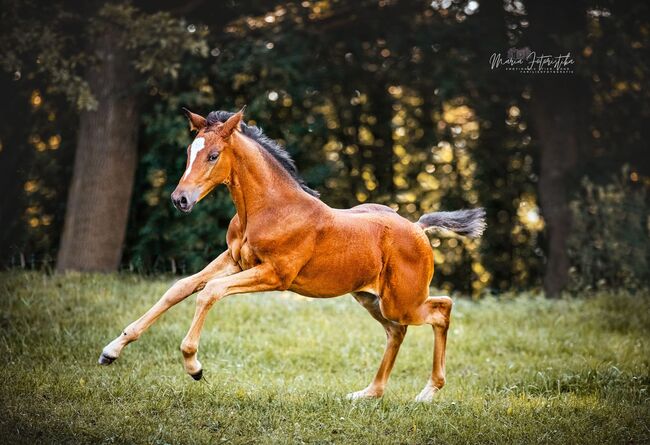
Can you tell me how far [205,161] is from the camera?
5.61 metres

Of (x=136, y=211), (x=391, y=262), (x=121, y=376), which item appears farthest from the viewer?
(x=136, y=211)

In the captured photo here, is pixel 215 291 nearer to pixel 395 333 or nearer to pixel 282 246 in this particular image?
pixel 282 246

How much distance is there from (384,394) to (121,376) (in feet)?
7.93

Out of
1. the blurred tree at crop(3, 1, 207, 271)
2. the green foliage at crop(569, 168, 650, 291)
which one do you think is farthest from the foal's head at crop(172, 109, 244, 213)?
the green foliage at crop(569, 168, 650, 291)

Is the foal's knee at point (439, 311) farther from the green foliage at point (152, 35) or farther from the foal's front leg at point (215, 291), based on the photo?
the green foliage at point (152, 35)

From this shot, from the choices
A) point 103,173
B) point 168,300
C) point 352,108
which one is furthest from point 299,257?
point 352,108

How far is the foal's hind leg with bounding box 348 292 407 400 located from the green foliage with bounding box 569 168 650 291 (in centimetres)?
709

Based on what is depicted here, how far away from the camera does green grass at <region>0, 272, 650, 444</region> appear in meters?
5.79

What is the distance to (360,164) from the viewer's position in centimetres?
1529

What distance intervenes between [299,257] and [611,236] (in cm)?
910

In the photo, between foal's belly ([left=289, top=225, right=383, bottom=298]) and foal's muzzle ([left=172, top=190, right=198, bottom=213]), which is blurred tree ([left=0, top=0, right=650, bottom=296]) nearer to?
foal's belly ([left=289, top=225, right=383, bottom=298])

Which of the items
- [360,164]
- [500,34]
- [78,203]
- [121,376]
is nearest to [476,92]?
[500,34]

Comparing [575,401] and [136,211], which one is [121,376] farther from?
[136,211]

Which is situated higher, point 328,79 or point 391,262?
point 328,79
